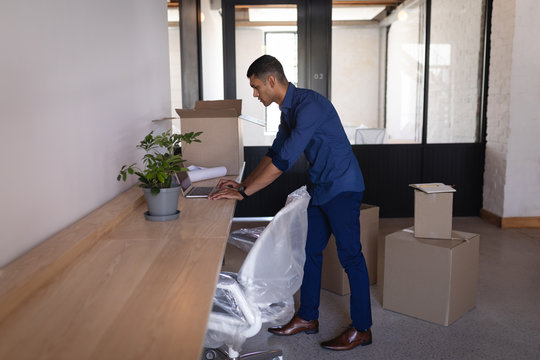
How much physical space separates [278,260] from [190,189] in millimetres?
1022

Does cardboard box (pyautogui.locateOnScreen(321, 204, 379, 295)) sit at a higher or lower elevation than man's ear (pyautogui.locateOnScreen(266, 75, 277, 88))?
lower

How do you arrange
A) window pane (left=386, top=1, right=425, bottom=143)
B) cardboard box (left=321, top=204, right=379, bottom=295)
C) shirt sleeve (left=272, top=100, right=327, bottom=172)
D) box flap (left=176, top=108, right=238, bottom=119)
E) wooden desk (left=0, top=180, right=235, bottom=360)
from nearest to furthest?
wooden desk (left=0, top=180, right=235, bottom=360) < shirt sleeve (left=272, top=100, right=327, bottom=172) < box flap (left=176, top=108, right=238, bottom=119) < cardboard box (left=321, top=204, right=379, bottom=295) < window pane (left=386, top=1, right=425, bottom=143)

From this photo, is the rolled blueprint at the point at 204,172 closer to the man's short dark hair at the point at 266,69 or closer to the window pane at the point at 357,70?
the man's short dark hair at the point at 266,69

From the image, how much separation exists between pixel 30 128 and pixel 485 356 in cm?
213

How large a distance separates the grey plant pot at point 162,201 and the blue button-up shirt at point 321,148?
533 mm

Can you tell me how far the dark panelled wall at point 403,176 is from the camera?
15.9 feet

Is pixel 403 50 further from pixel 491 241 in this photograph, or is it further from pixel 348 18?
pixel 491 241

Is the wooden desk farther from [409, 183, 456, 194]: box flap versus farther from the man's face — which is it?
[409, 183, 456, 194]: box flap

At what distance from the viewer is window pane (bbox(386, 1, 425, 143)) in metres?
4.81

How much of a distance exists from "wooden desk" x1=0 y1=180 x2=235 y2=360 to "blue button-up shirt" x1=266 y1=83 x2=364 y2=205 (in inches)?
27.6

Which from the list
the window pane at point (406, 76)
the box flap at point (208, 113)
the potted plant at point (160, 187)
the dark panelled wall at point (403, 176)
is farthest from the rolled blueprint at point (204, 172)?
the window pane at point (406, 76)

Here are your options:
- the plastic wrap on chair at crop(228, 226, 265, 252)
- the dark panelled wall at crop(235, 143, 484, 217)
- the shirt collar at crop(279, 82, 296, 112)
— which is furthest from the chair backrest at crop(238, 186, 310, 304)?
the dark panelled wall at crop(235, 143, 484, 217)

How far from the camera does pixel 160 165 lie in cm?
181

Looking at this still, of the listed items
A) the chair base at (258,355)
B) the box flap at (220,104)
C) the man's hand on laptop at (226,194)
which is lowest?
the chair base at (258,355)
